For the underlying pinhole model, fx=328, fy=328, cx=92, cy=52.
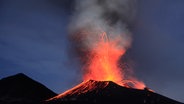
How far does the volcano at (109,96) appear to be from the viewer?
8839cm

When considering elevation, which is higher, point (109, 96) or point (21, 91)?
point (21, 91)

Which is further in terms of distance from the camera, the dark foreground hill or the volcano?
the dark foreground hill

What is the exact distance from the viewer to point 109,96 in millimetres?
90438

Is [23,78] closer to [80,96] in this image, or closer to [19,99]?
[19,99]

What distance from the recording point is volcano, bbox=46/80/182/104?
3480 inches

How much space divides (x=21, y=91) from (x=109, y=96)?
5103 centimetres

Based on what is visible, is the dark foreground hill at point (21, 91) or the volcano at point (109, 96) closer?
the volcano at point (109, 96)

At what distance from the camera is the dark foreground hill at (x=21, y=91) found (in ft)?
394

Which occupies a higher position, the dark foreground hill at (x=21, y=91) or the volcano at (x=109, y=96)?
the dark foreground hill at (x=21, y=91)

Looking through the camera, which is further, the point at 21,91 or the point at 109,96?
→ the point at 21,91

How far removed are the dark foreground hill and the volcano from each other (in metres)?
24.4

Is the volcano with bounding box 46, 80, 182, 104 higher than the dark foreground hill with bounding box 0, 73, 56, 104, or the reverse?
the dark foreground hill with bounding box 0, 73, 56, 104

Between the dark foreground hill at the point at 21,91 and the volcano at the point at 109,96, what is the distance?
80.0 ft

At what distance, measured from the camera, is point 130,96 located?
3602 inches
